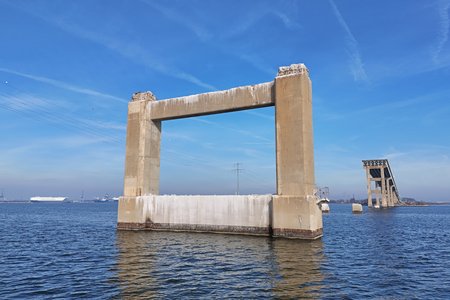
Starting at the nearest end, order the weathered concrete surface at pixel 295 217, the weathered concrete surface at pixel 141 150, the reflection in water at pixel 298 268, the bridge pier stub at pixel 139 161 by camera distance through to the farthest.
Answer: the reflection in water at pixel 298 268
the weathered concrete surface at pixel 295 217
the bridge pier stub at pixel 139 161
the weathered concrete surface at pixel 141 150

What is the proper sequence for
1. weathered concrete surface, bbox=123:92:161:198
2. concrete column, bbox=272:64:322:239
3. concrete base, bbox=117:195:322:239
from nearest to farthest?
concrete column, bbox=272:64:322:239
concrete base, bbox=117:195:322:239
weathered concrete surface, bbox=123:92:161:198

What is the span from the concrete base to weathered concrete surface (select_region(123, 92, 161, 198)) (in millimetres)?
1307

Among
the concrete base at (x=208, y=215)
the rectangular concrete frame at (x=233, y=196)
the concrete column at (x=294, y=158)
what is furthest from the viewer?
the concrete base at (x=208, y=215)

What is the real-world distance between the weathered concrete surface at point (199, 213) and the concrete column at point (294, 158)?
5.16 feet

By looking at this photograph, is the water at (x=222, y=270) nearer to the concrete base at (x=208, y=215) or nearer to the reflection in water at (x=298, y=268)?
the reflection in water at (x=298, y=268)

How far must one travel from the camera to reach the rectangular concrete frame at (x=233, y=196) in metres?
19.8

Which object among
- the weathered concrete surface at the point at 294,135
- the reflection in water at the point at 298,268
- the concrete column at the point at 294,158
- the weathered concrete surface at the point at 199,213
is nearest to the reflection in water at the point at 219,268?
the reflection in water at the point at 298,268

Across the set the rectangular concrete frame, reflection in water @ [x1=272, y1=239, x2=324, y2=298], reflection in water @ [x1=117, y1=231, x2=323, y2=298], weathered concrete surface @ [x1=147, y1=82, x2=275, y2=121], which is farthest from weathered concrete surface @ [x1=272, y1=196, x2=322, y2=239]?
weathered concrete surface @ [x1=147, y1=82, x2=275, y2=121]

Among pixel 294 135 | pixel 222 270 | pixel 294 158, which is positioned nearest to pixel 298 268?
pixel 222 270

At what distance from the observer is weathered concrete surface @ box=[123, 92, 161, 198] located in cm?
2631

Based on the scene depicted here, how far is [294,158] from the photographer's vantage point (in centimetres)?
2014

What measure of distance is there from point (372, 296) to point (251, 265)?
4.84 m

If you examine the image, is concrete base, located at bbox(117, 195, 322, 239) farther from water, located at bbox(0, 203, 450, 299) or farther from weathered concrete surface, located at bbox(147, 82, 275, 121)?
weathered concrete surface, located at bbox(147, 82, 275, 121)

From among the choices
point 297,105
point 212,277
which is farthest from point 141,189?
point 212,277
